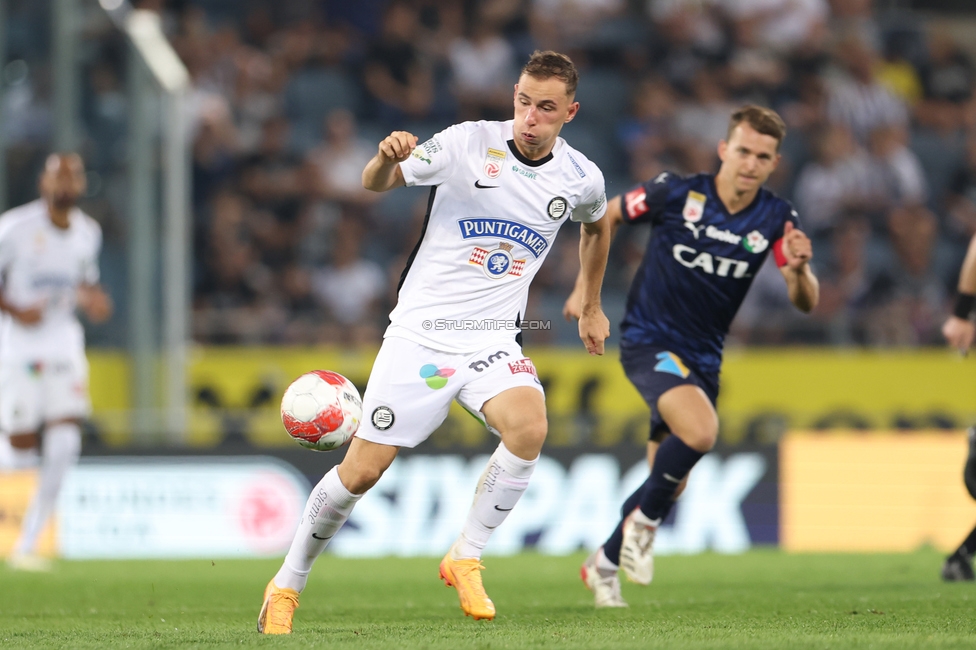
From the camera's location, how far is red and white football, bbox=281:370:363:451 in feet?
18.0

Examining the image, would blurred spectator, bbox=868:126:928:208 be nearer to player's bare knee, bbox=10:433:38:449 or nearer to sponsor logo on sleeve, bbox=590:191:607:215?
player's bare knee, bbox=10:433:38:449

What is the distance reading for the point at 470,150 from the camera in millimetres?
5852

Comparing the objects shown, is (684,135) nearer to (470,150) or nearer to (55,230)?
(55,230)

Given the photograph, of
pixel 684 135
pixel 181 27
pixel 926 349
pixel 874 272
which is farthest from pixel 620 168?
pixel 181 27

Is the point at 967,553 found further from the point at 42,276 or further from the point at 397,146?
the point at 42,276

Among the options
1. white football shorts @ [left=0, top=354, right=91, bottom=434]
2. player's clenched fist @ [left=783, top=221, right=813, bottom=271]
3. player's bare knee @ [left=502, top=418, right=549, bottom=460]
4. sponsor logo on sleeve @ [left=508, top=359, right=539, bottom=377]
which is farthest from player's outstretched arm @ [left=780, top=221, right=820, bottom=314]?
white football shorts @ [left=0, top=354, right=91, bottom=434]

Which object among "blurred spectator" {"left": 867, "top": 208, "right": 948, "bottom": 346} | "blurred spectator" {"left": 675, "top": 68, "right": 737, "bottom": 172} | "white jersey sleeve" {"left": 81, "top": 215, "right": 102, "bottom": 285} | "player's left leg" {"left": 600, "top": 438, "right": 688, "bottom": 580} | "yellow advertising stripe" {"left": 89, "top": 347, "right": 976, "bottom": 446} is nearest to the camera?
"player's left leg" {"left": 600, "top": 438, "right": 688, "bottom": 580}

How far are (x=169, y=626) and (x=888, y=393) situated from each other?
28.9 ft

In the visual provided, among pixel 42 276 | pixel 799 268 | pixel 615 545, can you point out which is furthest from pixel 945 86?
pixel 615 545

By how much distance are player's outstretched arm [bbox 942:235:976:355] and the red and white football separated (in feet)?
12.7

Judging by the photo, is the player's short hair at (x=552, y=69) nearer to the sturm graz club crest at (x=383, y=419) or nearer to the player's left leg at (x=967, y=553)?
the sturm graz club crest at (x=383, y=419)

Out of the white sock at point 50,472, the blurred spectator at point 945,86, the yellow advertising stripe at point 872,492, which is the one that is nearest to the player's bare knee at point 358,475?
the white sock at point 50,472

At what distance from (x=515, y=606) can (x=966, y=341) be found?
10.00 feet

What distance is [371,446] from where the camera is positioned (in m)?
5.67
